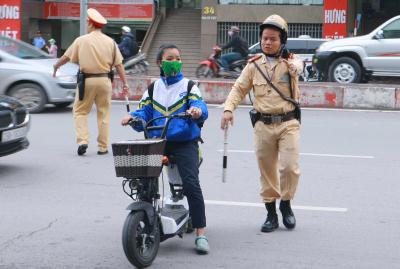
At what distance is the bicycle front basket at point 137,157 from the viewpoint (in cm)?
529

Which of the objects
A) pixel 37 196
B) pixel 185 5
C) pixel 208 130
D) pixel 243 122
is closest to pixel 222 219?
pixel 37 196

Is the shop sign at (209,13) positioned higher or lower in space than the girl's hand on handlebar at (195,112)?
higher

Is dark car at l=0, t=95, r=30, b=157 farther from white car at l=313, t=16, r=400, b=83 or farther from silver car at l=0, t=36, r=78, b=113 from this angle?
white car at l=313, t=16, r=400, b=83

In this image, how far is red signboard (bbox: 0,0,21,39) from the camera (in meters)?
36.9

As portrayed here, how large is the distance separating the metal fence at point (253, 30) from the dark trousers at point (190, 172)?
29.9 metres

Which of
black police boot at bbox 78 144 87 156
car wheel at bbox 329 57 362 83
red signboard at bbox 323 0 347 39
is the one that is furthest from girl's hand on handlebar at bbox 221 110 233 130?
red signboard at bbox 323 0 347 39

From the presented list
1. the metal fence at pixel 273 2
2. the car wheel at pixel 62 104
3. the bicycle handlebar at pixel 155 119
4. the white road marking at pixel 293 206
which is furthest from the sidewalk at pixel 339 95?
the metal fence at pixel 273 2

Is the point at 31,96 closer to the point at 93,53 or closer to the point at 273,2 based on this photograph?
the point at 93,53

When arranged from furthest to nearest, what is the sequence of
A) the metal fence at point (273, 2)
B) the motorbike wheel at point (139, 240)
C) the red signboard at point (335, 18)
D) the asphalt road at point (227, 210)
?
the metal fence at point (273, 2) < the red signboard at point (335, 18) < the asphalt road at point (227, 210) < the motorbike wheel at point (139, 240)

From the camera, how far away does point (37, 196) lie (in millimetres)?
8102

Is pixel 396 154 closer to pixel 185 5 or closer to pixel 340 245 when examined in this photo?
pixel 340 245

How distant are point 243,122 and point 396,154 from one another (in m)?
3.78

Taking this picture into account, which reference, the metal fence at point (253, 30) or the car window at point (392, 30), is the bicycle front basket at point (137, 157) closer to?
the car window at point (392, 30)

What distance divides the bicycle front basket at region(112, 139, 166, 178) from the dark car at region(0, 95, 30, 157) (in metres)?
3.74
